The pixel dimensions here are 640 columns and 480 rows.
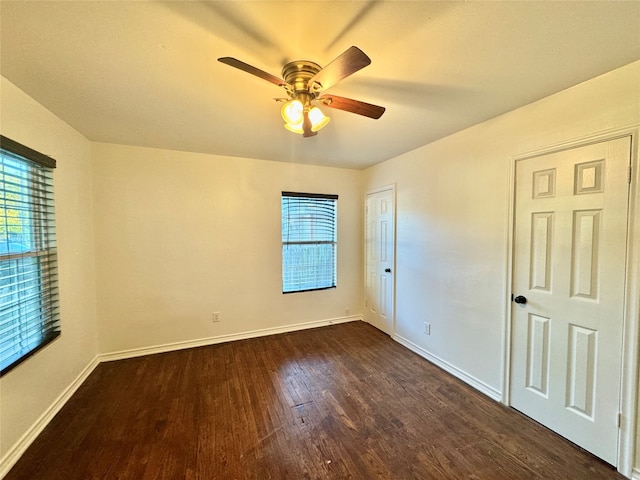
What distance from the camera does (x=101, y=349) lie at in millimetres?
2877

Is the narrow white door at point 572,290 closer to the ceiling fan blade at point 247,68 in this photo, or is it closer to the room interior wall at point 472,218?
the room interior wall at point 472,218

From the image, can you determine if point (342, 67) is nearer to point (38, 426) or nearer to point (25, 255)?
point (25, 255)

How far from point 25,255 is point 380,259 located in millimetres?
3530

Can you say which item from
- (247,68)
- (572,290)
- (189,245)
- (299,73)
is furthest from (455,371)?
(189,245)

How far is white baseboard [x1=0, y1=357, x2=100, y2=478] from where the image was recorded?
1587mm

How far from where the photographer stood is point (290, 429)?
1.89 m

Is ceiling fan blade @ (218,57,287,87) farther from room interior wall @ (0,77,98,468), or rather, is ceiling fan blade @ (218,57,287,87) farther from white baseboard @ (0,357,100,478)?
white baseboard @ (0,357,100,478)

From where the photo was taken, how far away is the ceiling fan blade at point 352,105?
154cm

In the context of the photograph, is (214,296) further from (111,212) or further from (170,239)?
(111,212)

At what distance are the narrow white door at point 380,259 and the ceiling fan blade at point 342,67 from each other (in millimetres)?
2303

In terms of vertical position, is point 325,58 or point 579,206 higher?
point 325,58

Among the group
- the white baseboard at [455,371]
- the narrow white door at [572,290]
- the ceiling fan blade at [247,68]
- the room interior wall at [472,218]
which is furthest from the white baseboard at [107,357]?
the ceiling fan blade at [247,68]

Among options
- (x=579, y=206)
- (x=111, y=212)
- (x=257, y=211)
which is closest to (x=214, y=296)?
(x=257, y=211)

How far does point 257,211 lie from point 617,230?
10.8ft
